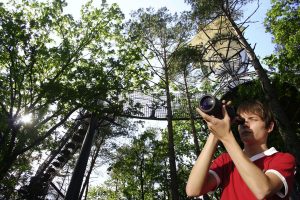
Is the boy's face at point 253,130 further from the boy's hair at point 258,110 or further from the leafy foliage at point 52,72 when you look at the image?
the leafy foliage at point 52,72

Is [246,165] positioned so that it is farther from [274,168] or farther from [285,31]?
[285,31]

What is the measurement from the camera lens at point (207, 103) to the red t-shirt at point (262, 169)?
558 mm

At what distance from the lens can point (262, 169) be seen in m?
2.08

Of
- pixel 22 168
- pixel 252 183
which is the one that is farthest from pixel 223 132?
pixel 22 168

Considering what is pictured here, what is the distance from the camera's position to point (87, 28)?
1669 centimetres

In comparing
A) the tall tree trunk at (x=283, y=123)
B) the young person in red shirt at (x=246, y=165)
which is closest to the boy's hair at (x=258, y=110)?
the young person in red shirt at (x=246, y=165)

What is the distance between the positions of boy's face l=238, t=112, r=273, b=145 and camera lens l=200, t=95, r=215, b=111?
422 millimetres

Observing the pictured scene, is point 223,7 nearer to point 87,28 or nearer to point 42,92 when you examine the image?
point 87,28

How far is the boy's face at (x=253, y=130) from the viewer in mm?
2236

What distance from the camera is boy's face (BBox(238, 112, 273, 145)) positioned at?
224 cm

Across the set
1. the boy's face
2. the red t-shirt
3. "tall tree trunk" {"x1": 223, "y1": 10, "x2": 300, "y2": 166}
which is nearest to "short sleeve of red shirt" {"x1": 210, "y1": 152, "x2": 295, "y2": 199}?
the red t-shirt

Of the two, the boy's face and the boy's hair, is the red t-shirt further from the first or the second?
the boy's hair

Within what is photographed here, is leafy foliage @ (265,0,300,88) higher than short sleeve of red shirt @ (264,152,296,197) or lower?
higher

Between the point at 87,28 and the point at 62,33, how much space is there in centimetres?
150
